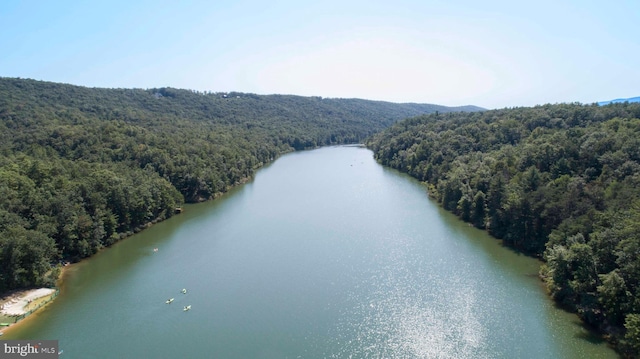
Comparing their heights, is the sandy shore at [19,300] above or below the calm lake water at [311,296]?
above

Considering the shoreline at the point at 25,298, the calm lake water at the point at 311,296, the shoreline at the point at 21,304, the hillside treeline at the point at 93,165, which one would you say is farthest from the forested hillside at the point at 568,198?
the hillside treeline at the point at 93,165

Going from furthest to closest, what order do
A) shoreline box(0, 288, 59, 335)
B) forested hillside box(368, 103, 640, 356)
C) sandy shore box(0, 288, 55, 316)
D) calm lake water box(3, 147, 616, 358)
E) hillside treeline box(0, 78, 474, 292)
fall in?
1. hillside treeline box(0, 78, 474, 292)
2. sandy shore box(0, 288, 55, 316)
3. shoreline box(0, 288, 59, 335)
4. calm lake water box(3, 147, 616, 358)
5. forested hillside box(368, 103, 640, 356)

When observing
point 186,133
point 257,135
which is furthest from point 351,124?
point 186,133

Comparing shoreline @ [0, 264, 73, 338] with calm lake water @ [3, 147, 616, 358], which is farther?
shoreline @ [0, 264, 73, 338]

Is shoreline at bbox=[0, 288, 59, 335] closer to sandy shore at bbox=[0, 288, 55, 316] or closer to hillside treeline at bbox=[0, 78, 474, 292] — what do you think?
sandy shore at bbox=[0, 288, 55, 316]

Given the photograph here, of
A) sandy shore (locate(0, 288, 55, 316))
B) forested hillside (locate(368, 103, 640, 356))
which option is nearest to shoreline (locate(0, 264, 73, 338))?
sandy shore (locate(0, 288, 55, 316))

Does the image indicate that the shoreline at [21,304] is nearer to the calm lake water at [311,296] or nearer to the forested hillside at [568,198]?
the calm lake water at [311,296]

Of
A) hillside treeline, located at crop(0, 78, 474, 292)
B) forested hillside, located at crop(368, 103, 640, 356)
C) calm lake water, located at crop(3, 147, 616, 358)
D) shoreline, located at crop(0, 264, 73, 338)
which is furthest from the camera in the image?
hillside treeline, located at crop(0, 78, 474, 292)
